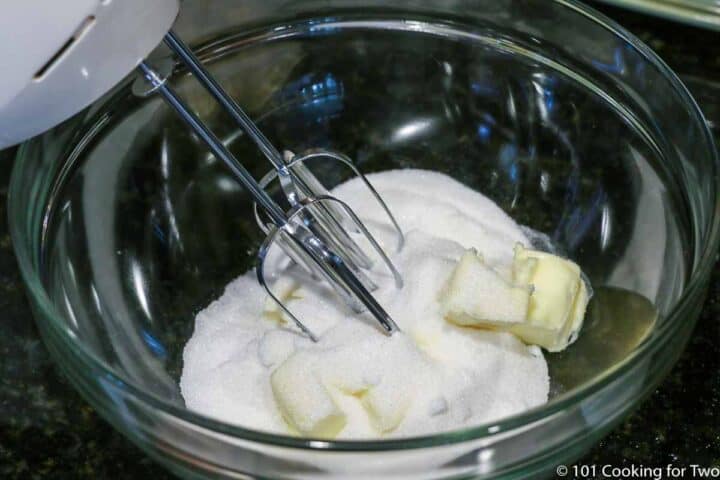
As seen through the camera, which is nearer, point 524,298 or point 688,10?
point 524,298

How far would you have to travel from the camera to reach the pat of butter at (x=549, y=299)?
3.07 feet

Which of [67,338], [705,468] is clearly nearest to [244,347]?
[67,338]

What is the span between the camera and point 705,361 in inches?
40.8

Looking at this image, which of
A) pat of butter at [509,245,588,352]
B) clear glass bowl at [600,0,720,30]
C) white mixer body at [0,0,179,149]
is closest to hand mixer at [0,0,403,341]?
white mixer body at [0,0,179,149]

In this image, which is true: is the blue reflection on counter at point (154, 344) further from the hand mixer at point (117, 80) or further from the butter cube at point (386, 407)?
the butter cube at point (386, 407)

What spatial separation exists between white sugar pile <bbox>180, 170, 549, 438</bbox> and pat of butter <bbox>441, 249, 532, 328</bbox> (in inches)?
1.4

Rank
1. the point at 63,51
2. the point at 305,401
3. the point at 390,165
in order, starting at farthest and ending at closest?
the point at 390,165 < the point at 305,401 < the point at 63,51

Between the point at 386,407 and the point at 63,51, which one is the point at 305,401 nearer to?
the point at 386,407

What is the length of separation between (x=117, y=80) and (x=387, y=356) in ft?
1.07

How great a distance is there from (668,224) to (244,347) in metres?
0.42

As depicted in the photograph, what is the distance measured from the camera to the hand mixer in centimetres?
70

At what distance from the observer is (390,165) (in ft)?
3.88

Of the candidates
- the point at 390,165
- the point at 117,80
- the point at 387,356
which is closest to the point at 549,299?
the point at 387,356

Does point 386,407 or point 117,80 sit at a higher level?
point 117,80
